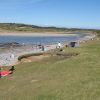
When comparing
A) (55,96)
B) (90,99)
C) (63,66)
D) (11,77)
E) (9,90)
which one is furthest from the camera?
(63,66)

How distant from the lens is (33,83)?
69.7 feet

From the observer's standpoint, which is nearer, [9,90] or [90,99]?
[90,99]

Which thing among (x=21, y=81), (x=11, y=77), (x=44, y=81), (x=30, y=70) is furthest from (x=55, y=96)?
(x=30, y=70)

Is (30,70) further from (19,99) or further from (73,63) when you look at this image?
(19,99)

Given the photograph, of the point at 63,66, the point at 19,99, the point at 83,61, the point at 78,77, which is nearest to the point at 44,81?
the point at 78,77

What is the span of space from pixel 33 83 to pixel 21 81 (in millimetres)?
1833

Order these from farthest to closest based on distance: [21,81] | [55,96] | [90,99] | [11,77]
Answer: [11,77]
[21,81]
[55,96]
[90,99]

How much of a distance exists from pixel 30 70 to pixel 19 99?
10461 millimetres

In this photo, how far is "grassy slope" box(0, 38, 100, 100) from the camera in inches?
671

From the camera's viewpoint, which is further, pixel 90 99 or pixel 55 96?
pixel 55 96

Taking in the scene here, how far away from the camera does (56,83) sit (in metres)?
20.2

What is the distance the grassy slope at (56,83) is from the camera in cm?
1703

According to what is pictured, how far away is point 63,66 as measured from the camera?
27.0 m

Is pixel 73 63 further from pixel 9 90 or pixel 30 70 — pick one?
pixel 9 90
